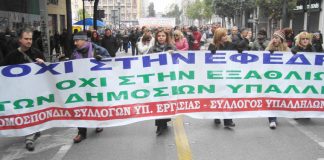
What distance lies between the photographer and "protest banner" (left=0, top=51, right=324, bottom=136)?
5.80m

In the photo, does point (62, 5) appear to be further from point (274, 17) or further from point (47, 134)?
point (47, 134)

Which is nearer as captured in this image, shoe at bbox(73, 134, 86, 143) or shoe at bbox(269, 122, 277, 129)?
shoe at bbox(73, 134, 86, 143)

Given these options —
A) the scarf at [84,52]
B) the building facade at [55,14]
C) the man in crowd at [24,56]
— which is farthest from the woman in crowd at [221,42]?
the building facade at [55,14]

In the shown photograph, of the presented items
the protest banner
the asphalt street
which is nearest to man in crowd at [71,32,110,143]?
the asphalt street

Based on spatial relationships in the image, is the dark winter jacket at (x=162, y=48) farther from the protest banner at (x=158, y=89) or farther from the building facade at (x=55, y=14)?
the building facade at (x=55, y=14)

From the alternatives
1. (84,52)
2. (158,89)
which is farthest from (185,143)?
(84,52)

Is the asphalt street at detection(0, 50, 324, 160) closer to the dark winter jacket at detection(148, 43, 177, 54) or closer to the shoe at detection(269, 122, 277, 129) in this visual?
the shoe at detection(269, 122, 277, 129)

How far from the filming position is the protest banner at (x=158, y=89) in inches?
228

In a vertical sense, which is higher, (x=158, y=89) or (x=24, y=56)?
(x=24, y=56)

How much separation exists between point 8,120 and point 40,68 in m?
0.83

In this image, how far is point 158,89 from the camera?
20.2 feet

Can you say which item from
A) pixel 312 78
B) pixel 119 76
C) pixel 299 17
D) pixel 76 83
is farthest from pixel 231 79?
pixel 299 17

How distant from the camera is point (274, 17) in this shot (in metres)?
34.8

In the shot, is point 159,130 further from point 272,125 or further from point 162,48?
point 272,125
